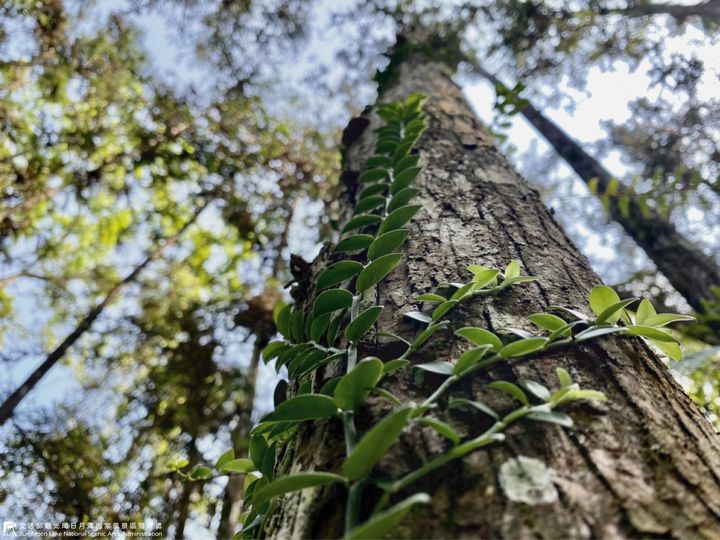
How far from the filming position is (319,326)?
0.83 metres

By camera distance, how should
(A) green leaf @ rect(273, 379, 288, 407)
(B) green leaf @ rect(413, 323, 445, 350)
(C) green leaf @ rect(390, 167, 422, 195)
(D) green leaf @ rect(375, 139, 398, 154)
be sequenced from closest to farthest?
1. (B) green leaf @ rect(413, 323, 445, 350)
2. (A) green leaf @ rect(273, 379, 288, 407)
3. (C) green leaf @ rect(390, 167, 422, 195)
4. (D) green leaf @ rect(375, 139, 398, 154)

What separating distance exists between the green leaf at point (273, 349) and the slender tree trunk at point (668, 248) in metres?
2.03

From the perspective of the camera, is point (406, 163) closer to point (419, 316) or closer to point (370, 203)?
point (370, 203)

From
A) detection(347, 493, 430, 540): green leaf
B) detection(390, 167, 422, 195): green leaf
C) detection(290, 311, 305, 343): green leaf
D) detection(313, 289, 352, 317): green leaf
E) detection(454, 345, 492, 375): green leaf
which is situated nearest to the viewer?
detection(347, 493, 430, 540): green leaf

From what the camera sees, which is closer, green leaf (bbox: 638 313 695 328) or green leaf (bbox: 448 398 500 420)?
green leaf (bbox: 448 398 500 420)

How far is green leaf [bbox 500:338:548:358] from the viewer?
1.98 feet

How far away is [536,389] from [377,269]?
1.07 ft

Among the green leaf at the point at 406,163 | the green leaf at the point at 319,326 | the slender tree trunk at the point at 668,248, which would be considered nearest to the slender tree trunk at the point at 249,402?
the green leaf at the point at 319,326

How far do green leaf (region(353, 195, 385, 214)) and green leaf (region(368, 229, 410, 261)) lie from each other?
30 cm

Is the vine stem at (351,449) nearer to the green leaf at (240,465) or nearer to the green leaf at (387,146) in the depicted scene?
the green leaf at (240,465)

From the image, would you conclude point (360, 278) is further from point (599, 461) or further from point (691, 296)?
point (691, 296)

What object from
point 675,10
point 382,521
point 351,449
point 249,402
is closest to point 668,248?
A: point 675,10

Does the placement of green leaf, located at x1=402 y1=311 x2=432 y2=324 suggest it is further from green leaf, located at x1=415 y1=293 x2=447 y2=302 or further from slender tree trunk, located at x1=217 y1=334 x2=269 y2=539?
slender tree trunk, located at x1=217 y1=334 x2=269 y2=539

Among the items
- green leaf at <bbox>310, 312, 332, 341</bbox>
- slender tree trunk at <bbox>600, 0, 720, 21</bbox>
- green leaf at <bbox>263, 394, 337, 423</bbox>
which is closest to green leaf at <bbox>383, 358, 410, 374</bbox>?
green leaf at <bbox>263, 394, 337, 423</bbox>
